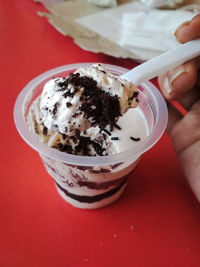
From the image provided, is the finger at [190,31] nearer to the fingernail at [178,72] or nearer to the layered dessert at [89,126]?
the fingernail at [178,72]

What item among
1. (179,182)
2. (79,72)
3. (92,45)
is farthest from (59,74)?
(92,45)

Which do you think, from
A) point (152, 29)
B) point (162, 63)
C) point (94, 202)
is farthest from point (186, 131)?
point (152, 29)

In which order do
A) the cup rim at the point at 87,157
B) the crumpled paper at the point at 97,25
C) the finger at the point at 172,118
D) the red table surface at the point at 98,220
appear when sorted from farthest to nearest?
the crumpled paper at the point at 97,25
the finger at the point at 172,118
the red table surface at the point at 98,220
the cup rim at the point at 87,157

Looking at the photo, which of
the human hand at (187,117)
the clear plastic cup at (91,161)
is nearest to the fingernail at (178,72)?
the human hand at (187,117)

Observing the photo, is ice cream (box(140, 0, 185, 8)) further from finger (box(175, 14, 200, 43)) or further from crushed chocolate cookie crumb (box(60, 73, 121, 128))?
crushed chocolate cookie crumb (box(60, 73, 121, 128))

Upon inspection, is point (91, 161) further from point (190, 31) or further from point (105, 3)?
point (105, 3)

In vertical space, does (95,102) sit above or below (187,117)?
above

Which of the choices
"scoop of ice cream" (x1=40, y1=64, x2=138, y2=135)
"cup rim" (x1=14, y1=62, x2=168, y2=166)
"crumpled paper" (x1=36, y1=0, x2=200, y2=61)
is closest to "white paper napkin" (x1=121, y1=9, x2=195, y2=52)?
"crumpled paper" (x1=36, y1=0, x2=200, y2=61)
